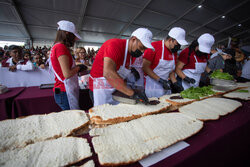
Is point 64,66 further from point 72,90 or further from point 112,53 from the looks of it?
point 112,53

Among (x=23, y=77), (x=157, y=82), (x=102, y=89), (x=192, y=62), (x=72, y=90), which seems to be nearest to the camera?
(x=102, y=89)

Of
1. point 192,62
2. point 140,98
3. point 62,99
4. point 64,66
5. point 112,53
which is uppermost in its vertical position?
point 192,62

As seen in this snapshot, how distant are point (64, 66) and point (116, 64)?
804 millimetres

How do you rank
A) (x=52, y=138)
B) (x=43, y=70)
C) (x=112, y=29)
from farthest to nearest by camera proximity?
1. (x=112, y=29)
2. (x=43, y=70)
3. (x=52, y=138)

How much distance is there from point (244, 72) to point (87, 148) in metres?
6.19

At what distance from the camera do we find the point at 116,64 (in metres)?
1.73

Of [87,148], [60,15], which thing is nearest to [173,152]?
[87,148]

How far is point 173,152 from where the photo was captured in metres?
0.79

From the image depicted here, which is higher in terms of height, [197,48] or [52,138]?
[197,48]

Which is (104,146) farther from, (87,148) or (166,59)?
(166,59)

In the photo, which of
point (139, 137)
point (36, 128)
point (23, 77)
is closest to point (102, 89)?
point (36, 128)

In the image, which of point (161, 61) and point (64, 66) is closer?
point (64, 66)

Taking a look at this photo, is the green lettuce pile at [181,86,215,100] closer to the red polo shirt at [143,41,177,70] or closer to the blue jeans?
the red polo shirt at [143,41,177,70]

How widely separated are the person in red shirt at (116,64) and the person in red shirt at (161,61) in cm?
82
